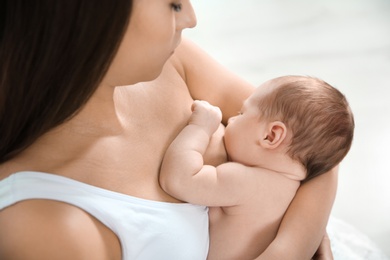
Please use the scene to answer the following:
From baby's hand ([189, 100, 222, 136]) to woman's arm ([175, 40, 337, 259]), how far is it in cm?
10

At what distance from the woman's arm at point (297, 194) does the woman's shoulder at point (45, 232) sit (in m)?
0.36

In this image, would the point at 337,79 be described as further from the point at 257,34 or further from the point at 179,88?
the point at 179,88

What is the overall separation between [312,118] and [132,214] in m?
0.40

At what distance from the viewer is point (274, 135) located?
1.21 meters

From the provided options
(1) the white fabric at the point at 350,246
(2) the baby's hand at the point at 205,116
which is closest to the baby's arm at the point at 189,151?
(2) the baby's hand at the point at 205,116

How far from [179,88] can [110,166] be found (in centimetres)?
29

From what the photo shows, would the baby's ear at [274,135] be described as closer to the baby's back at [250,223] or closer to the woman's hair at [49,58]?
the baby's back at [250,223]

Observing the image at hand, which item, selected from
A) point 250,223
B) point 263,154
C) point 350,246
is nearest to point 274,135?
point 263,154

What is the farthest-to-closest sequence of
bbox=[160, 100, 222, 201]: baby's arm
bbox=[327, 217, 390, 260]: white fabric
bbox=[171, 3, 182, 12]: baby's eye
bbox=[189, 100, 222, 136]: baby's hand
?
1. bbox=[327, 217, 390, 260]: white fabric
2. bbox=[189, 100, 222, 136]: baby's hand
3. bbox=[160, 100, 222, 201]: baby's arm
4. bbox=[171, 3, 182, 12]: baby's eye

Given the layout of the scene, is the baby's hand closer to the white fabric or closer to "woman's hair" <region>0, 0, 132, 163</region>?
"woman's hair" <region>0, 0, 132, 163</region>

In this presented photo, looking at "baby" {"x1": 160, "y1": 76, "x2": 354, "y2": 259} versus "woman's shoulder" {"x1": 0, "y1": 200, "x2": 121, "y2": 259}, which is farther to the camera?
"baby" {"x1": 160, "y1": 76, "x2": 354, "y2": 259}

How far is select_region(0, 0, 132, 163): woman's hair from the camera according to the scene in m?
0.85

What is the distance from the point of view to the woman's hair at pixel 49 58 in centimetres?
85

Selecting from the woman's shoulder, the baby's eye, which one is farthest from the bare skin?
the baby's eye
